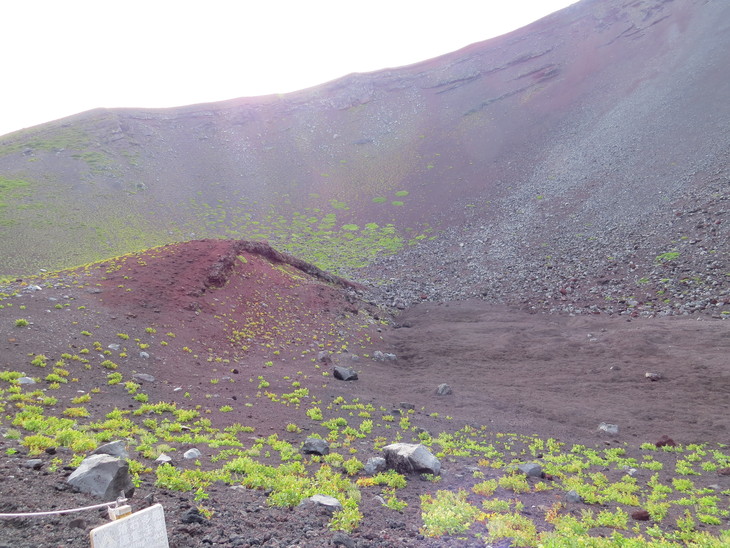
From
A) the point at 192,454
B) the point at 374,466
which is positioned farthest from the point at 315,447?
the point at 192,454

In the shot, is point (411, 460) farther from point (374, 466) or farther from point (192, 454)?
point (192, 454)

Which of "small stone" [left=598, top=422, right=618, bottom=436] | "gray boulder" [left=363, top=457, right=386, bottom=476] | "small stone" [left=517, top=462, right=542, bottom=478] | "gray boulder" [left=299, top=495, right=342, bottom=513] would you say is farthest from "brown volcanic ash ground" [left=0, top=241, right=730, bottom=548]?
"small stone" [left=517, top=462, right=542, bottom=478]

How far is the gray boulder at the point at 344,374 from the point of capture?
19.4 m

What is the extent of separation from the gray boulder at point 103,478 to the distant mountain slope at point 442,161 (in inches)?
1288

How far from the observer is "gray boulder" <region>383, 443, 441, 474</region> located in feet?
33.2

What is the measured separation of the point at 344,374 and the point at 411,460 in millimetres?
9520

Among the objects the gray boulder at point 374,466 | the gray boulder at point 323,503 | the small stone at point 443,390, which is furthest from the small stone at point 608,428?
the gray boulder at point 323,503

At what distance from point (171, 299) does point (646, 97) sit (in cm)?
6552

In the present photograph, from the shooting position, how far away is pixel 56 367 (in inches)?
535

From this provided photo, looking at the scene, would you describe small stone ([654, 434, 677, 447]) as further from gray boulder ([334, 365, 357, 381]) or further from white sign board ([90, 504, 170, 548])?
white sign board ([90, 504, 170, 548])

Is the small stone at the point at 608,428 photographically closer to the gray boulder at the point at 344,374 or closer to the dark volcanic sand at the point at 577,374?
the dark volcanic sand at the point at 577,374

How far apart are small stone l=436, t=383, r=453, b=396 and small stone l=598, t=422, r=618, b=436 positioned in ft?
20.2

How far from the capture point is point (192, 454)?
982 cm

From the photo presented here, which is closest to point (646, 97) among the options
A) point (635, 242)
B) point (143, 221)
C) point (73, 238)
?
point (635, 242)
